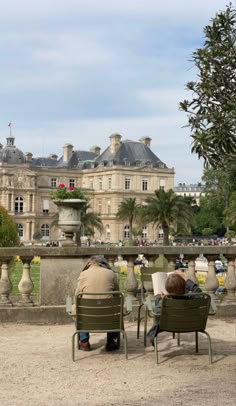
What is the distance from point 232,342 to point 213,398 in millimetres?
2363

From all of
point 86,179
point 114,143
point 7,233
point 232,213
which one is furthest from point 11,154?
point 7,233

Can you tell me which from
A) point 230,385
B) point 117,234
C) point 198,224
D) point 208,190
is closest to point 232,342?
point 230,385

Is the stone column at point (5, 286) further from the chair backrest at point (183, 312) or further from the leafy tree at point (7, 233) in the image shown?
the leafy tree at point (7, 233)

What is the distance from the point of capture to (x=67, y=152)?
108375mm

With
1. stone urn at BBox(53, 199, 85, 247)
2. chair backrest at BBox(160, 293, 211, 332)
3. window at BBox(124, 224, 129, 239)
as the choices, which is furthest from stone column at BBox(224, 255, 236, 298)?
window at BBox(124, 224, 129, 239)

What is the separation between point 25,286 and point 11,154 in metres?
94.7

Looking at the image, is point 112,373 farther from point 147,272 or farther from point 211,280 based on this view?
point 211,280

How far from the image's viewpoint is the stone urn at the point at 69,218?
27.5ft

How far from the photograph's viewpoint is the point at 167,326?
19.3 ft

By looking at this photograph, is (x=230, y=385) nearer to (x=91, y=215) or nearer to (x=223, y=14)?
(x=223, y=14)

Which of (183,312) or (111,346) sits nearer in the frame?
(183,312)

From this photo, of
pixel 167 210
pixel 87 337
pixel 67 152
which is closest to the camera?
pixel 87 337

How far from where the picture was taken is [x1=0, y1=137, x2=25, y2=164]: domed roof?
101 metres

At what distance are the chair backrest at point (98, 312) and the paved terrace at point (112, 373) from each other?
13.0 inches
